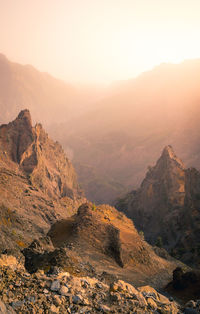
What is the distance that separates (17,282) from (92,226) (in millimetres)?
17588

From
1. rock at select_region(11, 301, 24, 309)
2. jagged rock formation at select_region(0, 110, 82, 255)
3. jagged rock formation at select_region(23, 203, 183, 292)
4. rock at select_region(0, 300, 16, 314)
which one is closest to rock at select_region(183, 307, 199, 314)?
rock at select_region(11, 301, 24, 309)

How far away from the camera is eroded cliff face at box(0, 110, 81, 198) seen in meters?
56.3

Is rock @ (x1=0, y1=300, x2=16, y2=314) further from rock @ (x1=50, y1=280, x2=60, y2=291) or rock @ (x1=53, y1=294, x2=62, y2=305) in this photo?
rock @ (x1=50, y1=280, x2=60, y2=291)

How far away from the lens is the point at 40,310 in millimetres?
5316

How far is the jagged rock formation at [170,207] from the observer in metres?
48.6

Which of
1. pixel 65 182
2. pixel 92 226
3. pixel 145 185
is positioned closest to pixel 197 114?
pixel 145 185

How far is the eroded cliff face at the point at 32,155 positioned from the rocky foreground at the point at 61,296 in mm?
46261

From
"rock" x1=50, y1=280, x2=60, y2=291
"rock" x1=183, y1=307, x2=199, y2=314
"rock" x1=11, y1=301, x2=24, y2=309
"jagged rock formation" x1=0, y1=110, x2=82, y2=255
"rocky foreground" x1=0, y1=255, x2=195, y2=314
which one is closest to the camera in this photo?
"rock" x1=11, y1=301, x2=24, y2=309

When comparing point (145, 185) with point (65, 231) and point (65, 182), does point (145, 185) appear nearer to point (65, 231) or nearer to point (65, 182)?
point (65, 182)

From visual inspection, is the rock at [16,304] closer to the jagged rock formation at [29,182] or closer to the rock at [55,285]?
the rock at [55,285]

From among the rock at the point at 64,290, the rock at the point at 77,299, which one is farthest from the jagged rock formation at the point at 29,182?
the rock at the point at 77,299

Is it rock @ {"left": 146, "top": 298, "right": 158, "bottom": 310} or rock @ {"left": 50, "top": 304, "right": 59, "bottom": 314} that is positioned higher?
rock @ {"left": 146, "top": 298, "right": 158, "bottom": 310}

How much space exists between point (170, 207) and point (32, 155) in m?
39.1

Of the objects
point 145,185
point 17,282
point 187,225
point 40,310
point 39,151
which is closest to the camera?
point 40,310
